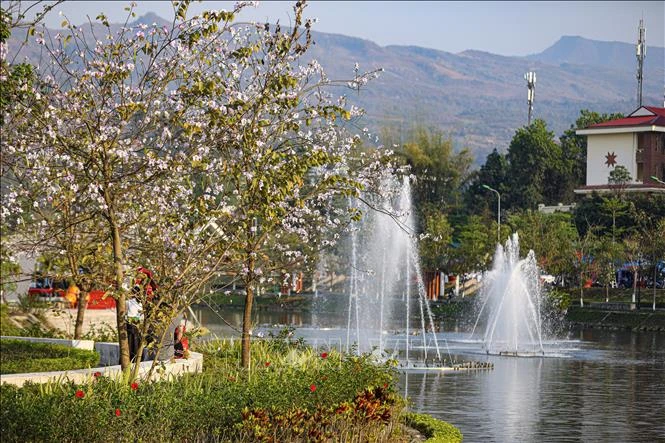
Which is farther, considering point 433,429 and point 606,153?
point 606,153

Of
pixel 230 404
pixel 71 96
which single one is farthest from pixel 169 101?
pixel 230 404

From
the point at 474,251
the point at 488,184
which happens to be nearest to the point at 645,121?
the point at 474,251

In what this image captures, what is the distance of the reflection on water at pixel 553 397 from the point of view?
20062 mm

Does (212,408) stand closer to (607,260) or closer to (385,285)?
(385,285)

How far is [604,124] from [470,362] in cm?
5259

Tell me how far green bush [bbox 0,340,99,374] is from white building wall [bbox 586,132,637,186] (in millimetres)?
59185

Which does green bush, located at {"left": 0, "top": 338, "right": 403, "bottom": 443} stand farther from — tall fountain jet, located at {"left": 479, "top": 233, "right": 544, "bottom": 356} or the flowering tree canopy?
tall fountain jet, located at {"left": 479, "top": 233, "right": 544, "bottom": 356}

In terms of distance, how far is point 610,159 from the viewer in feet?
269

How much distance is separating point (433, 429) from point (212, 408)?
4.59 metres

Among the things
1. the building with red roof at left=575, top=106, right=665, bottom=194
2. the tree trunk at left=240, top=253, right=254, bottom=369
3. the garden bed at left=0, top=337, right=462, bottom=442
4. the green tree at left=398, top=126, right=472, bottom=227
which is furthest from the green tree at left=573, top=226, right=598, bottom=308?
the garden bed at left=0, top=337, right=462, bottom=442

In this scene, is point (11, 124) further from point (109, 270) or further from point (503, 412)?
point (503, 412)

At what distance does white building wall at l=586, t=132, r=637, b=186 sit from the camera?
79562mm

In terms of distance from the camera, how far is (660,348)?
41688 mm

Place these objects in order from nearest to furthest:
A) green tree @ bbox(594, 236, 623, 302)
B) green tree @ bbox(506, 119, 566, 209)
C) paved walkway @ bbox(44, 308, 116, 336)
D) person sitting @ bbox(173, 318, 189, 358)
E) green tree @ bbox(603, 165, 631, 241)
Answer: person sitting @ bbox(173, 318, 189, 358) < paved walkway @ bbox(44, 308, 116, 336) < green tree @ bbox(594, 236, 623, 302) < green tree @ bbox(603, 165, 631, 241) < green tree @ bbox(506, 119, 566, 209)
